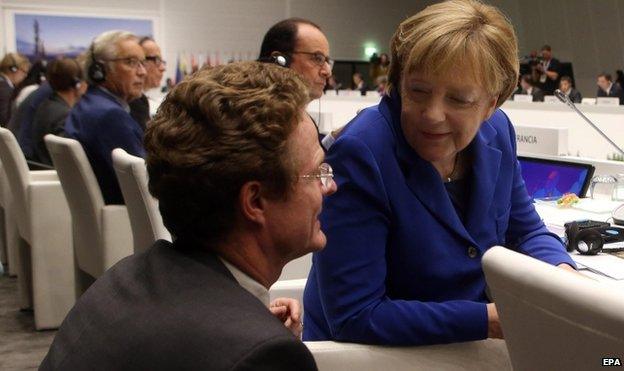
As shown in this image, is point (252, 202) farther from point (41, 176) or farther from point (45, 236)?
point (41, 176)

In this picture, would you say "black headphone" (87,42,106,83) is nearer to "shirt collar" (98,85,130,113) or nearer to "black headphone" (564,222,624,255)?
"shirt collar" (98,85,130,113)

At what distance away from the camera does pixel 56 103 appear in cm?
470

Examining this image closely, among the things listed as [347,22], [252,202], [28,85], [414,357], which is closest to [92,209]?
[414,357]

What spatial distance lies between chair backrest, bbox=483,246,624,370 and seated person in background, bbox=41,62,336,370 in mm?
278

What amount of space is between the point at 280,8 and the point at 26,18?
17.7 feet

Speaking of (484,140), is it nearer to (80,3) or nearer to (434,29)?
(434,29)

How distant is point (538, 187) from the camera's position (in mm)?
2795

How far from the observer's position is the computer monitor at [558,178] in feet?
8.91

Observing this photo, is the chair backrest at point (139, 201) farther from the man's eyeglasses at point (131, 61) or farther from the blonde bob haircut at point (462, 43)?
the man's eyeglasses at point (131, 61)

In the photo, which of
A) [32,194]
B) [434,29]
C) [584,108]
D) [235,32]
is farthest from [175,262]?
[235,32]

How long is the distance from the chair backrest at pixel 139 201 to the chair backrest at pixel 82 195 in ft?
1.95

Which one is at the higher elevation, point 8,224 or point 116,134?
point 116,134

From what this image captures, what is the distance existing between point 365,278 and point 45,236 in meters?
2.56

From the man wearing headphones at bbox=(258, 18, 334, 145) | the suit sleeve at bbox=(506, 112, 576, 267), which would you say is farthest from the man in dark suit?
the suit sleeve at bbox=(506, 112, 576, 267)
